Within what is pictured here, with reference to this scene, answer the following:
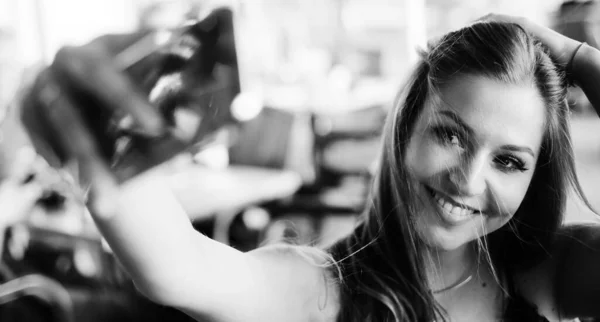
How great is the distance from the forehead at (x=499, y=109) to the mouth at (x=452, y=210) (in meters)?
0.08

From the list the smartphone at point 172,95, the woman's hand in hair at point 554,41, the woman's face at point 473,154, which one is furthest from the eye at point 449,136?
the smartphone at point 172,95

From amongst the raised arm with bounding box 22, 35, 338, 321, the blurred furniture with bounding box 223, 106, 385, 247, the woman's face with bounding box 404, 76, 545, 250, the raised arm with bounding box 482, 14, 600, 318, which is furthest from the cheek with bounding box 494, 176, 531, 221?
the blurred furniture with bounding box 223, 106, 385, 247

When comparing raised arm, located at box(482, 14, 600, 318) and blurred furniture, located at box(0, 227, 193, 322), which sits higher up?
raised arm, located at box(482, 14, 600, 318)

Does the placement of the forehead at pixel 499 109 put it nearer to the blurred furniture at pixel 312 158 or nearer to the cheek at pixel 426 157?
the cheek at pixel 426 157

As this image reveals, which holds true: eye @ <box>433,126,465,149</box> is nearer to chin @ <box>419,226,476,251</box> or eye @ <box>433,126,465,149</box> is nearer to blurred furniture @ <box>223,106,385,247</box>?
chin @ <box>419,226,476,251</box>

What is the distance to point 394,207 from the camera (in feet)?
2.08

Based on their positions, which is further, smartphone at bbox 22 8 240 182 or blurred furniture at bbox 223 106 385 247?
blurred furniture at bbox 223 106 385 247

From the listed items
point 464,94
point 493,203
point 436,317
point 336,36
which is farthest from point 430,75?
point 336,36

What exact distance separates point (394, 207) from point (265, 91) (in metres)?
0.81

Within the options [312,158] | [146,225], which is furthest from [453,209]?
[312,158]

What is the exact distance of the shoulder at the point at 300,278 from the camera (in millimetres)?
529

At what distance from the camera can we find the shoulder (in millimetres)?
529

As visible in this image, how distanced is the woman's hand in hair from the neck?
248mm

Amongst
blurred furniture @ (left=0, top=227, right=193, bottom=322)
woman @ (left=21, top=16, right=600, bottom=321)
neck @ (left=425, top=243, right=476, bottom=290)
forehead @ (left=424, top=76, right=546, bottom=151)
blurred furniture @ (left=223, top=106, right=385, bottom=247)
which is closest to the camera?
woman @ (left=21, top=16, right=600, bottom=321)
